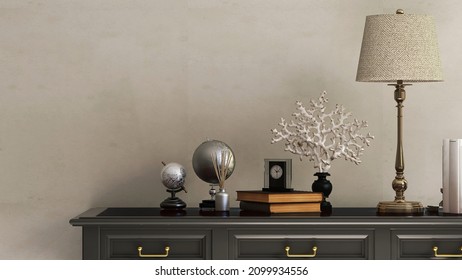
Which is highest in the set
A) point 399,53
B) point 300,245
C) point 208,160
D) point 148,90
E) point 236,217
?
point 399,53

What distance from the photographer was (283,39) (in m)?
3.93

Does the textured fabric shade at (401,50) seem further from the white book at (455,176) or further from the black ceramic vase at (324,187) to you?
the black ceramic vase at (324,187)

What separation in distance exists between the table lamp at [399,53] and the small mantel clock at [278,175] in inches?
15.1

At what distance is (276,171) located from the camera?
363 cm

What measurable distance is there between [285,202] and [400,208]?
46cm

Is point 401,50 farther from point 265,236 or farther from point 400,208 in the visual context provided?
point 265,236

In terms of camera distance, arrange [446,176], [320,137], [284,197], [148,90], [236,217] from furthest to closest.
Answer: [148,90], [320,137], [446,176], [284,197], [236,217]

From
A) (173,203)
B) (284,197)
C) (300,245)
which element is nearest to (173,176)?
(173,203)

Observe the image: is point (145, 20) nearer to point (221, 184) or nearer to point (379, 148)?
point (221, 184)

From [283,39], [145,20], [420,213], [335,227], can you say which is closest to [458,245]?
[420,213]

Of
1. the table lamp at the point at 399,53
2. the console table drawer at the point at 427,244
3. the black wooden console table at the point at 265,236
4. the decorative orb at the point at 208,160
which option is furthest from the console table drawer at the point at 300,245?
the decorative orb at the point at 208,160

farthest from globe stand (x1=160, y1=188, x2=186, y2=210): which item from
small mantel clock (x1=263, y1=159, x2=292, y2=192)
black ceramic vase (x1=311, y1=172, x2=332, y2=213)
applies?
black ceramic vase (x1=311, y1=172, x2=332, y2=213)

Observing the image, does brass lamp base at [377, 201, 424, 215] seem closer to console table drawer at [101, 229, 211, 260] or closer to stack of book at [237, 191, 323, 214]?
stack of book at [237, 191, 323, 214]

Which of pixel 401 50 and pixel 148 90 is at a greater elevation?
pixel 401 50
